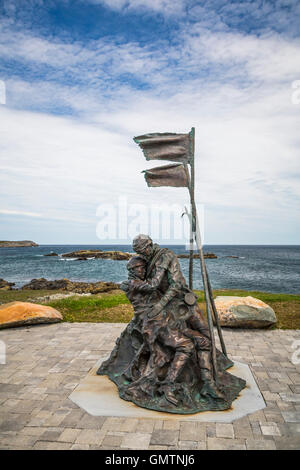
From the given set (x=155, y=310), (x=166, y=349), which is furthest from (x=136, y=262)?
(x=166, y=349)

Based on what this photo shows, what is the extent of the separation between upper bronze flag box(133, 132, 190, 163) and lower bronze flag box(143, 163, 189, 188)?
162 mm

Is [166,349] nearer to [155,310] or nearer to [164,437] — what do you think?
[155,310]

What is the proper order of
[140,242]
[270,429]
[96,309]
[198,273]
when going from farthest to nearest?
1. [198,273]
2. [96,309]
3. [140,242]
4. [270,429]

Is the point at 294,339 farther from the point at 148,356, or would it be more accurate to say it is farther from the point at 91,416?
the point at 91,416

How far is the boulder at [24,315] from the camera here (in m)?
10.6

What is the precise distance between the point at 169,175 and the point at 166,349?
10.2 feet

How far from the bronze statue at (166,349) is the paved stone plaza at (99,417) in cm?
51

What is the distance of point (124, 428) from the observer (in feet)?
16.3

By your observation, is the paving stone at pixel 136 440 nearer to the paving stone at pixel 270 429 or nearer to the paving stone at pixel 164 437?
the paving stone at pixel 164 437

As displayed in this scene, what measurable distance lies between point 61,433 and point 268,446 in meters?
2.76

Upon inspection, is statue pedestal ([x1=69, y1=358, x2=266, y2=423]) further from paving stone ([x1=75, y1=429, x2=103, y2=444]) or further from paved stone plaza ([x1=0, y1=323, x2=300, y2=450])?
paving stone ([x1=75, y1=429, x2=103, y2=444])

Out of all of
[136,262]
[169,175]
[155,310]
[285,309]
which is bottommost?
[285,309]

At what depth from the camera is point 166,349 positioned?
6.12 m
